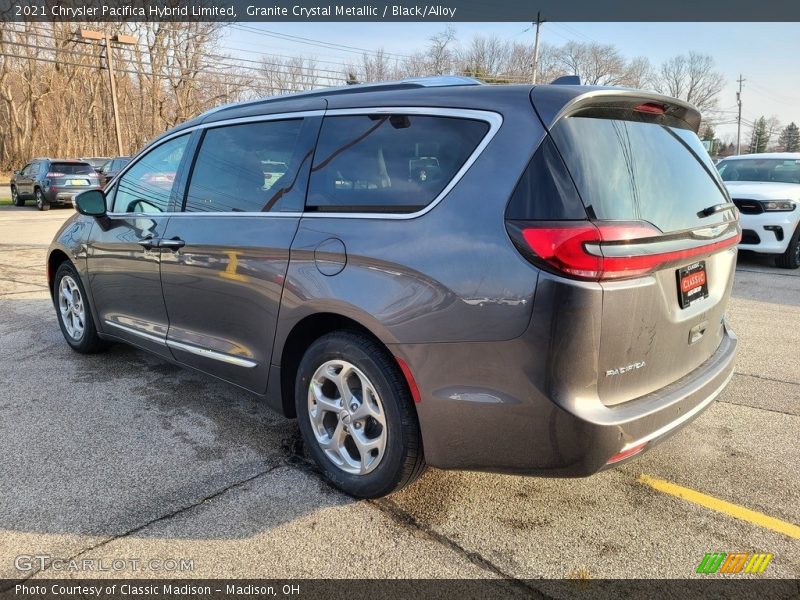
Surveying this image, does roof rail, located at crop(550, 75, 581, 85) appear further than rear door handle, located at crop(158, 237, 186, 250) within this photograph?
No

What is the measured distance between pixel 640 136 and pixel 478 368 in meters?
1.21

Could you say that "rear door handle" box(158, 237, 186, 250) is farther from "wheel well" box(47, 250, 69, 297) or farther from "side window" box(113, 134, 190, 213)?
"wheel well" box(47, 250, 69, 297)

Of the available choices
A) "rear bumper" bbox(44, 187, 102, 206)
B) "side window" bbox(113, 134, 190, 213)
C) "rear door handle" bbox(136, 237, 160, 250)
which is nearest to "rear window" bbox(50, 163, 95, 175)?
"rear bumper" bbox(44, 187, 102, 206)

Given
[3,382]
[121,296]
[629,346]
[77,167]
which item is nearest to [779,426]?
[629,346]

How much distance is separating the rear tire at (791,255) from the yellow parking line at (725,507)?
25.0 ft

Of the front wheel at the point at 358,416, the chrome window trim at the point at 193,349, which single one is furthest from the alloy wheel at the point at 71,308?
the front wheel at the point at 358,416

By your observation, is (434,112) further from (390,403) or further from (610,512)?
(610,512)

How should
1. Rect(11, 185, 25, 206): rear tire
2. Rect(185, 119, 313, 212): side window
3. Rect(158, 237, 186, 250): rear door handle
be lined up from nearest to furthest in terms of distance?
1. Rect(185, 119, 313, 212): side window
2. Rect(158, 237, 186, 250): rear door handle
3. Rect(11, 185, 25, 206): rear tire

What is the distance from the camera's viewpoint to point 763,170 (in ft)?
32.9

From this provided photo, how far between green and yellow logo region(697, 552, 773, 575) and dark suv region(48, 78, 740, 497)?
1.68 feet


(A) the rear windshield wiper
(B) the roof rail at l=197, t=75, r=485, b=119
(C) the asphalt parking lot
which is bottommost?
(C) the asphalt parking lot

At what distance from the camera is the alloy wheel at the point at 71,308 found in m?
4.71

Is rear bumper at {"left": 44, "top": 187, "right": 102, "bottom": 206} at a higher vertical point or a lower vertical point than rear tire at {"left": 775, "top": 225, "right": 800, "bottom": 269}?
higher

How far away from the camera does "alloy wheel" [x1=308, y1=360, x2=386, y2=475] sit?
2580 millimetres
